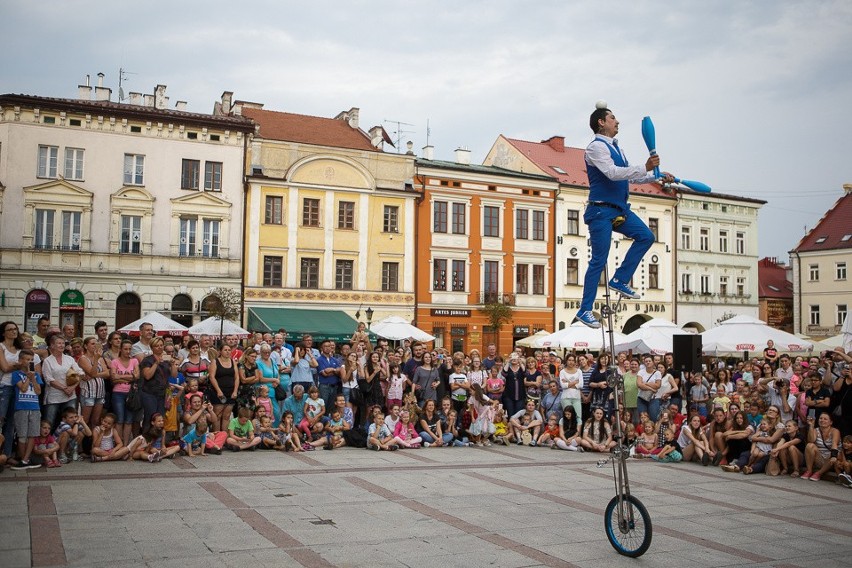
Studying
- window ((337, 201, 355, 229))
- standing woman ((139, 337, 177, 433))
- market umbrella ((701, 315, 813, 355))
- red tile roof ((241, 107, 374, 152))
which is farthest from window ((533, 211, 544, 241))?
standing woman ((139, 337, 177, 433))

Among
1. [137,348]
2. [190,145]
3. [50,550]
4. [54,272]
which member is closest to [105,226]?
[54,272]

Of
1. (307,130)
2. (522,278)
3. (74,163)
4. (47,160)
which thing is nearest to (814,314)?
(522,278)

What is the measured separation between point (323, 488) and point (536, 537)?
136 inches

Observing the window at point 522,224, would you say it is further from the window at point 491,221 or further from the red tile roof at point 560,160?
the red tile roof at point 560,160

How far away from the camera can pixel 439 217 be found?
1567 inches

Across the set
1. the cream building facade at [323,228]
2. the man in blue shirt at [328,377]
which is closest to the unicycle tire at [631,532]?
the man in blue shirt at [328,377]

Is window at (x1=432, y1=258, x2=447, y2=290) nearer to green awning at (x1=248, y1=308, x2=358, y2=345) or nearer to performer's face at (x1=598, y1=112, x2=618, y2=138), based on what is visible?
green awning at (x1=248, y1=308, x2=358, y2=345)

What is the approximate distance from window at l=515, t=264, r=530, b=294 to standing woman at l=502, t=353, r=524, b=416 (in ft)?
79.0

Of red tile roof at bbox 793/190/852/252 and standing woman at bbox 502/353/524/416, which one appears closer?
standing woman at bbox 502/353/524/416

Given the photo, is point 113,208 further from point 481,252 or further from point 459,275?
point 481,252

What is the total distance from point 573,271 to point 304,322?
15679mm

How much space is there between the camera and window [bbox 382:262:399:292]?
127 ft

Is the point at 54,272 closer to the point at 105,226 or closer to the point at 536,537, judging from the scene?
the point at 105,226

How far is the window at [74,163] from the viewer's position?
33062 millimetres
